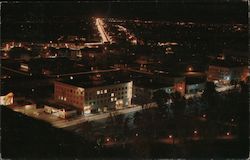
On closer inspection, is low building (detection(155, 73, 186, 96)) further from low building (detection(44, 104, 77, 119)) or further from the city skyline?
low building (detection(44, 104, 77, 119))

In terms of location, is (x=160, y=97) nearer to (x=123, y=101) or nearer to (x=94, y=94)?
(x=123, y=101)

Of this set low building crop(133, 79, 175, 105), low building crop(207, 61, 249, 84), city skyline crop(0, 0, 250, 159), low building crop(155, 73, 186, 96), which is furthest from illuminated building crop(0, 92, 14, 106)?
low building crop(207, 61, 249, 84)

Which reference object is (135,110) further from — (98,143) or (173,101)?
(98,143)

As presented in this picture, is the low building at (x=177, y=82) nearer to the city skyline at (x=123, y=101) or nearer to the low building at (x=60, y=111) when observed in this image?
the city skyline at (x=123, y=101)

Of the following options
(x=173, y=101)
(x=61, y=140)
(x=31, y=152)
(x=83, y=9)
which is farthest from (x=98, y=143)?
(x=83, y=9)

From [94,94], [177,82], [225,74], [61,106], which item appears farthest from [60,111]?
[225,74]

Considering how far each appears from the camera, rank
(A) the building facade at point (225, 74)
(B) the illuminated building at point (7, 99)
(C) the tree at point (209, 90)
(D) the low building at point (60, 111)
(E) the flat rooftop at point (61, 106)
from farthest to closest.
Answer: (A) the building facade at point (225, 74), (C) the tree at point (209, 90), (B) the illuminated building at point (7, 99), (E) the flat rooftop at point (61, 106), (D) the low building at point (60, 111)

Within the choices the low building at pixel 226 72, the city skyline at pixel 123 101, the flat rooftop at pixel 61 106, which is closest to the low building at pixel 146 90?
the city skyline at pixel 123 101
